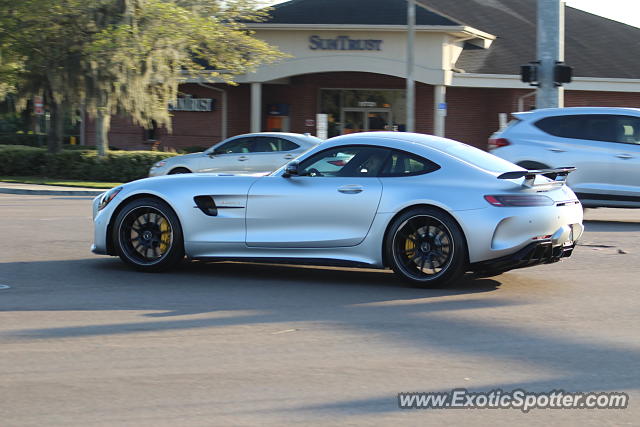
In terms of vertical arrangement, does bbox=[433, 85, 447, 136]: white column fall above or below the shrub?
above

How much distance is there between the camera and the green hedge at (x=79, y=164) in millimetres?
27891

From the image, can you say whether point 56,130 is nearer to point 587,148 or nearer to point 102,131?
point 102,131

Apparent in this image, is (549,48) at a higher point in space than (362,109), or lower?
higher

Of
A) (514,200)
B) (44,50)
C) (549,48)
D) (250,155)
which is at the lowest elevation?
(514,200)

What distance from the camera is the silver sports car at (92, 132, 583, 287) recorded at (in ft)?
28.2

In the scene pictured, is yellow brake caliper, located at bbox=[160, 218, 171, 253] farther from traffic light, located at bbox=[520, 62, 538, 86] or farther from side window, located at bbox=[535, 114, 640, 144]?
traffic light, located at bbox=[520, 62, 538, 86]

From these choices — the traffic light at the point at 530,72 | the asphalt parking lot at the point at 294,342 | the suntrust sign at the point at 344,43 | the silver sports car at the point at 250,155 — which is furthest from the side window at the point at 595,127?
the suntrust sign at the point at 344,43

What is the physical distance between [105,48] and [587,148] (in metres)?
15.6

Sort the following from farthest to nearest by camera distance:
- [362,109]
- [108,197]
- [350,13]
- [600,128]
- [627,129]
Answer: [362,109], [350,13], [600,128], [627,129], [108,197]

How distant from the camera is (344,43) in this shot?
1369 inches

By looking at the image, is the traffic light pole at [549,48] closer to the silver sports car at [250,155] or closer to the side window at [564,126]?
the side window at [564,126]


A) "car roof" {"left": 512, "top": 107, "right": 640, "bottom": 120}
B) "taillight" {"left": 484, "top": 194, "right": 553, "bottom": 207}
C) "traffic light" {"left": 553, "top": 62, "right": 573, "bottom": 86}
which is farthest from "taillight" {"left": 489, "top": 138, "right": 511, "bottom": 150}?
"taillight" {"left": 484, "top": 194, "right": 553, "bottom": 207}

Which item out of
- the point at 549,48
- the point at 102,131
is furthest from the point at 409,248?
the point at 102,131

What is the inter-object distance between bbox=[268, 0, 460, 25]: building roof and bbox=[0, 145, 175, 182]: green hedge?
956 cm
